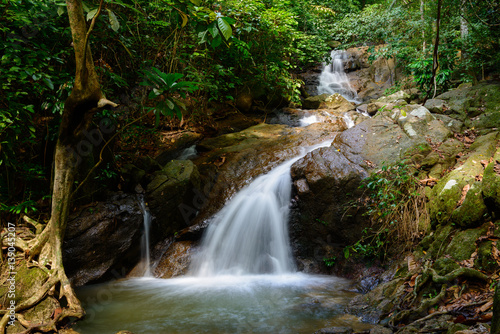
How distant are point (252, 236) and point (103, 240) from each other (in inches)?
103

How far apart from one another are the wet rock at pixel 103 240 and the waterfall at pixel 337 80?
34.0ft

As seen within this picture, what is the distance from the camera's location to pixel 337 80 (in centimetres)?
1433

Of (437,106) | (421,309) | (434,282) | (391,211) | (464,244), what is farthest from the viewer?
(437,106)

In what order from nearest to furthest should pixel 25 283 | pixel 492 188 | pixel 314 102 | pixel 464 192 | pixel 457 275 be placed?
pixel 457 275, pixel 492 188, pixel 25 283, pixel 464 192, pixel 314 102

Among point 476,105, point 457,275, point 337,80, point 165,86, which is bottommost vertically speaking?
point 457,275

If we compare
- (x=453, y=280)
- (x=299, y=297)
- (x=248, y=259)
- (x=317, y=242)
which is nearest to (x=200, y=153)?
(x=248, y=259)

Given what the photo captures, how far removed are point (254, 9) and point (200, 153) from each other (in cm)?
404

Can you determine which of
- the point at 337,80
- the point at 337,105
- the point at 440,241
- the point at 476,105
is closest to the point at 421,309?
the point at 440,241

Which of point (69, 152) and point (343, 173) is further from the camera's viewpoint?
point (343, 173)

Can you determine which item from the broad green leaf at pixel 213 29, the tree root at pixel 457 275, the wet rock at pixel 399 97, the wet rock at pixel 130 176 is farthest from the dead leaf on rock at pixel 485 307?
the wet rock at pixel 399 97

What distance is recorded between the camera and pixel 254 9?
7.55m

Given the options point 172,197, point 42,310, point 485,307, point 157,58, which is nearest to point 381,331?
point 485,307

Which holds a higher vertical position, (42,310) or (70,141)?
(70,141)

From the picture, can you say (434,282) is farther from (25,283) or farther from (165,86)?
(25,283)
